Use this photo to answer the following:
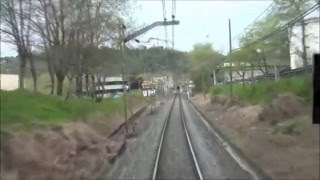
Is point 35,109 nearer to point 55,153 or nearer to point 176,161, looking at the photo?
point 55,153

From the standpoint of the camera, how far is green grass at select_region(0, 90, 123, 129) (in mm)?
18573

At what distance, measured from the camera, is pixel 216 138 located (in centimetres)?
3170

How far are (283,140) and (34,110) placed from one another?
410 inches

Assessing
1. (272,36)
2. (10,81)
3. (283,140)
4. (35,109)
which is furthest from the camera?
(272,36)

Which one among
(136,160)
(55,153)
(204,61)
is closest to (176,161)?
(136,160)

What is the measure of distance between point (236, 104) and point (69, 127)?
32.1 meters

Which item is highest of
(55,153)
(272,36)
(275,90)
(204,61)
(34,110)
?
(204,61)

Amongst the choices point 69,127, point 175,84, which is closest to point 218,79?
point 175,84

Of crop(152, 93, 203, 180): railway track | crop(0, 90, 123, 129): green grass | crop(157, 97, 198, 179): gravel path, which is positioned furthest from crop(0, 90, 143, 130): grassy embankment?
crop(157, 97, 198, 179): gravel path

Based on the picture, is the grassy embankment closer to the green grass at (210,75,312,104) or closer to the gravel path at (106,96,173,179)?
the gravel path at (106,96,173,179)

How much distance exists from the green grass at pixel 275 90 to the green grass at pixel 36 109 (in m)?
11.4

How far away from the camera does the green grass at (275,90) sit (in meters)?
28.3

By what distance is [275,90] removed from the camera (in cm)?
3672

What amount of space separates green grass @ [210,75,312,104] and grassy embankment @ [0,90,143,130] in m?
11.4
